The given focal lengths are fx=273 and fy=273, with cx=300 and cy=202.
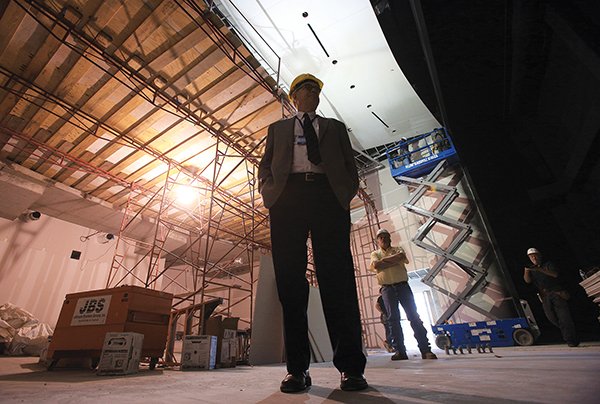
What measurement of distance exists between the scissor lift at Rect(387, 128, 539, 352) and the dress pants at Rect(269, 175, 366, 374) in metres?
3.56

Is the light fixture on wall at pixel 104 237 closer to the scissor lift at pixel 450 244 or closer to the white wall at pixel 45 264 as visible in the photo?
the white wall at pixel 45 264

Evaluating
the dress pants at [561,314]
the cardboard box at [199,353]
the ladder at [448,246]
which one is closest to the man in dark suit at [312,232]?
the cardboard box at [199,353]

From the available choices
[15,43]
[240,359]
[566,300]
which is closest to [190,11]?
[15,43]

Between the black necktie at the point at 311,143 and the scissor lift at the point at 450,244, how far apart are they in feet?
12.8

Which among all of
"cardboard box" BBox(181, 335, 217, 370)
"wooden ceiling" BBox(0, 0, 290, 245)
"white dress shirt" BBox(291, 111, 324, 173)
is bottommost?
"cardboard box" BBox(181, 335, 217, 370)

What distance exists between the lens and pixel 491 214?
402 cm

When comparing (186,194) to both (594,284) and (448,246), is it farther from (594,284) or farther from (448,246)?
(594,284)

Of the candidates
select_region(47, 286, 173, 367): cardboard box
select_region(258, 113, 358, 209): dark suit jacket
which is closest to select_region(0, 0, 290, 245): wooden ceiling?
select_region(47, 286, 173, 367): cardboard box

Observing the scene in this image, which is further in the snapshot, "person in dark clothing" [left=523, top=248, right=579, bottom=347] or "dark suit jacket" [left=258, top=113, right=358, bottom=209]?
"person in dark clothing" [left=523, top=248, right=579, bottom=347]

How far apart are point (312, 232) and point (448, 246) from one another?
5.98 meters

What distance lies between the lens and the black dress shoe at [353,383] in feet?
3.84

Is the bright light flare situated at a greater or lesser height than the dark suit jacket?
greater

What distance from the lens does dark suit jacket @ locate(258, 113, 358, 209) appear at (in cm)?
149

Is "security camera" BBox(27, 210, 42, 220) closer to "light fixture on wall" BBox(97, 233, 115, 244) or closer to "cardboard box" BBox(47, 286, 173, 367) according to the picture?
"light fixture on wall" BBox(97, 233, 115, 244)
